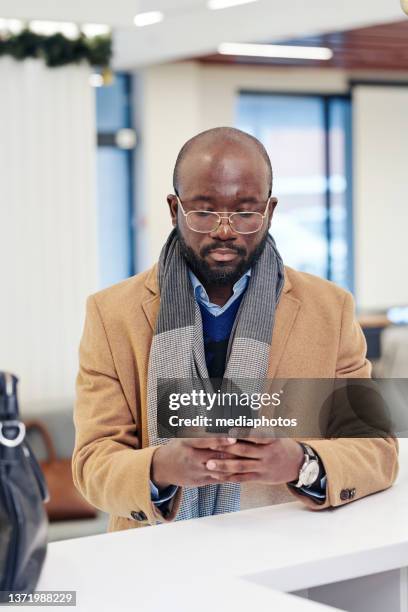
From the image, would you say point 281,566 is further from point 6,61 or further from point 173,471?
point 6,61

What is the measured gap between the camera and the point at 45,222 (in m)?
6.01

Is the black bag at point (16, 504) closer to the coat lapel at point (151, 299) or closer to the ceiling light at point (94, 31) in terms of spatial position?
the coat lapel at point (151, 299)

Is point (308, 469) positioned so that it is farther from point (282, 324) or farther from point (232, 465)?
point (282, 324)

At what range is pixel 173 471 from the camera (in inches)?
80.4

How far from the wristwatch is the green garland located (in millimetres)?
4038

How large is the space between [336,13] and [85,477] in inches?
220

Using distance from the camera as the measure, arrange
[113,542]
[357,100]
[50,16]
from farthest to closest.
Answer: [357,100], [50,16], [113,542]

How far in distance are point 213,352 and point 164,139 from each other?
9972 millimetres

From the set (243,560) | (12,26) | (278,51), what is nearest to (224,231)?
(243,560)

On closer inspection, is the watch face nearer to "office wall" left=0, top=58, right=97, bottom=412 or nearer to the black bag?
the black bag

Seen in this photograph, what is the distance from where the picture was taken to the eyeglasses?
7.02 ft

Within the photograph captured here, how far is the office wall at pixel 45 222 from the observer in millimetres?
5879

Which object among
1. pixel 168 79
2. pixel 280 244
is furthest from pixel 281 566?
pixel 280 244

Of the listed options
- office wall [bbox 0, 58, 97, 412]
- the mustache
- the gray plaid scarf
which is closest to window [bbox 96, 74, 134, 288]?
office wall [bbox 0, 58, 97, 412]
